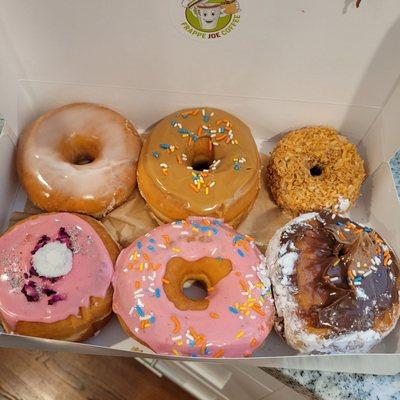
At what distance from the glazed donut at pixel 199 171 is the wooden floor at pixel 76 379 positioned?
0.86m

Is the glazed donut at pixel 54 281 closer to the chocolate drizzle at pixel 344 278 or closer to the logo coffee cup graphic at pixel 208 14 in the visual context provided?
the chocolate drizzle at pixel 344 278

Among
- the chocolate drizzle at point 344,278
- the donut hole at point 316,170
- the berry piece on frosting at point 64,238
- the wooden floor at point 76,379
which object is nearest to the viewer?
the chocolate drizzle at point 344,278

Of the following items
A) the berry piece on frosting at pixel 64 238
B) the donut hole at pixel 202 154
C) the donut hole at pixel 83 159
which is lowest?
Result: the donut hole at pixel 83 159

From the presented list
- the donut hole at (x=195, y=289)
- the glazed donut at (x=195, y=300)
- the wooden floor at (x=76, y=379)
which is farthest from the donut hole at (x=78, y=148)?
the wooden floor at (x=76, y=379)

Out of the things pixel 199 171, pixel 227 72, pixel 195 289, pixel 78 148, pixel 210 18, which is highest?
pixel 210 18

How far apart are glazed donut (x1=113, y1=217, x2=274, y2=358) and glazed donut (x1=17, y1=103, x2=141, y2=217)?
24cm

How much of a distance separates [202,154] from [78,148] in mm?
398

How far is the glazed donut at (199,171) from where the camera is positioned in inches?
57.1

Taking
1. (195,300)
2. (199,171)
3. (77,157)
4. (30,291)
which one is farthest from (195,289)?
(77,157)

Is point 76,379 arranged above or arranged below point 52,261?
below

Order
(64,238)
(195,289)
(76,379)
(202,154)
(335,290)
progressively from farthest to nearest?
(76,379)
(202,154)
(195,289)
(64,238)
(335,290)

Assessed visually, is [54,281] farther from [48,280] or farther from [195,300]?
[195,300]

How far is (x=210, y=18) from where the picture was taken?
4.33ft

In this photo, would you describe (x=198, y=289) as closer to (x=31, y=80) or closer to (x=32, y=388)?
(x=31, y=80)
